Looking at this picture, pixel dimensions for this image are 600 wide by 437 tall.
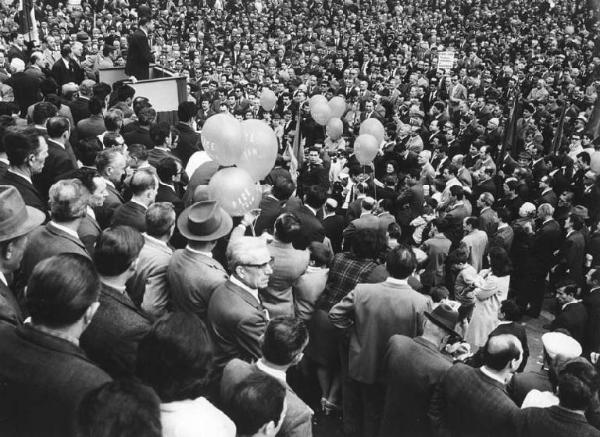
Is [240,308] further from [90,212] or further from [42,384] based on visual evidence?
[90,212]

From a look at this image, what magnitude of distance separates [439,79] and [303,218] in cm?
1039

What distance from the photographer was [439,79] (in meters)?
14.2

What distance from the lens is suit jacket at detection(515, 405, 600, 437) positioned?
8.11 ft

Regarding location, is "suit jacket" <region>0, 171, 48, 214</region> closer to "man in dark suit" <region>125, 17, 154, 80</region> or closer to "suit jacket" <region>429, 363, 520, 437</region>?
"suit jacket" <region>429, 363, 520, 437</region>

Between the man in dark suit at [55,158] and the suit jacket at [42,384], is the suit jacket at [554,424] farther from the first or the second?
the man in dark suit at [55,158]

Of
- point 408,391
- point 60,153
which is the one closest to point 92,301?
point 408,391

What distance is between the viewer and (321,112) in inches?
383

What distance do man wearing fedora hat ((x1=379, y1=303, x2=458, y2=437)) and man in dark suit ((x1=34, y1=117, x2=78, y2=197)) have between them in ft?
10.1

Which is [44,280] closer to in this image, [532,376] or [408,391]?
[408,391]

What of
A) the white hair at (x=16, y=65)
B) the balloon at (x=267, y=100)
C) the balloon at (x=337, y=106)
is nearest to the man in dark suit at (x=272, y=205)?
the balloon at (x=337, y=106)

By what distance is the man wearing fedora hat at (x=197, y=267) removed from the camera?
11.0 ft

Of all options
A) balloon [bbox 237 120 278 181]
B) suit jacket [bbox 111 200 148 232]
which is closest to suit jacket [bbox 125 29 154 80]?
balloon [bbox 237 120 278 181]

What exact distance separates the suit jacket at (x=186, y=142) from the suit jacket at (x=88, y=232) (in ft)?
8.95

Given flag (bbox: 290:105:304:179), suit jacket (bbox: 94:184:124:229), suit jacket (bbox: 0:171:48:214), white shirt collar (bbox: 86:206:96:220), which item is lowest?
flag (bbox: 290:105:304:179)
